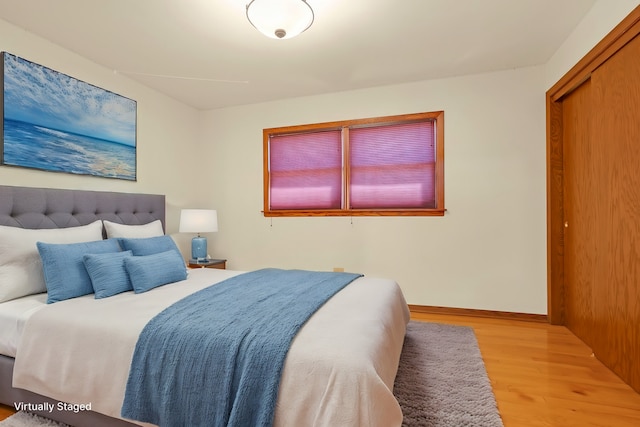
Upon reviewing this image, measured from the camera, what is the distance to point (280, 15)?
74.4 inches

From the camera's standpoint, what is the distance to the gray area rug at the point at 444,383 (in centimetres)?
167

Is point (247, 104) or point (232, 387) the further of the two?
point (247, 104)

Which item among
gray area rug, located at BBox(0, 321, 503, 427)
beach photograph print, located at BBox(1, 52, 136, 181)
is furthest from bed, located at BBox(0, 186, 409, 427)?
beach photograph print, located at BBox(1, 52, 136, 181)

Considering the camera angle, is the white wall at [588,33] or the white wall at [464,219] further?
the white wall at [464,219]

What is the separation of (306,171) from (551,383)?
9.83 ft

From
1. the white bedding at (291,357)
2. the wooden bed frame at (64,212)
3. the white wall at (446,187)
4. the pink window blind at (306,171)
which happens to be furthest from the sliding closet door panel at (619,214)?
the wooden bed frame at (64,212)

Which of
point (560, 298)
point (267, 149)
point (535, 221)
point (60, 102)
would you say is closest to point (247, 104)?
point (267, 149)

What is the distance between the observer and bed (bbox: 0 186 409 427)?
1161 millimetres

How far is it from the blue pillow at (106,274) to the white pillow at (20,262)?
30cm

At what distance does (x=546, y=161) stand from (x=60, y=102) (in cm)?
441

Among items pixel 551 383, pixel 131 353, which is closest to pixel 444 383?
pixel 551 383

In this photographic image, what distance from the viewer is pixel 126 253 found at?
233 cm

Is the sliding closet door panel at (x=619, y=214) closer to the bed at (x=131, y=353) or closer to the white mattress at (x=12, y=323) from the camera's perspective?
the bed at (x=131, y=353)

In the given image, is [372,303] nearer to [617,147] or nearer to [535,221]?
[617,147]
